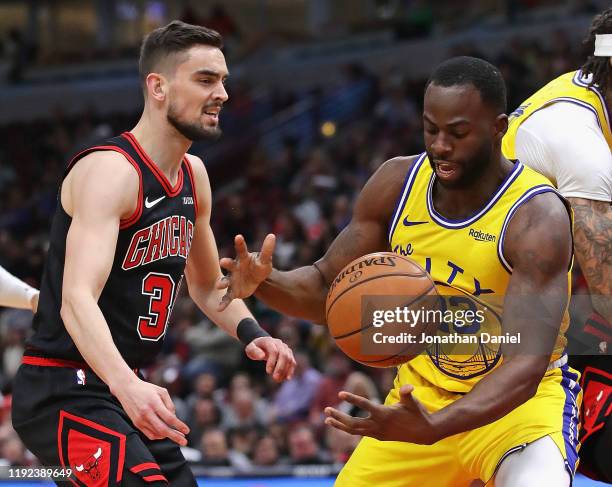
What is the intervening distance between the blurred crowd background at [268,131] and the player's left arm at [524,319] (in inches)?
35.0

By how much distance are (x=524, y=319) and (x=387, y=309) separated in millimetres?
472

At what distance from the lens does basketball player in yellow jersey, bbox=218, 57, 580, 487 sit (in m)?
3.57

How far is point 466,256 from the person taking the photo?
12.4ft

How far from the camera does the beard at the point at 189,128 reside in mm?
4016

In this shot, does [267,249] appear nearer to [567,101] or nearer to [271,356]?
[271,356]

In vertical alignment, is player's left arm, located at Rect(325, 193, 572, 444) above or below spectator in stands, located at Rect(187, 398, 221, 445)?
above

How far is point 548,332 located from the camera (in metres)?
3.60

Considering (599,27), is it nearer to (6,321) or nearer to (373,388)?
(373,388)

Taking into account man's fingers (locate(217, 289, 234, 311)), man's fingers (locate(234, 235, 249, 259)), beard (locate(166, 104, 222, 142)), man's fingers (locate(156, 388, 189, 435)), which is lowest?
man's fingers (locate(156, 388, 189, 435))

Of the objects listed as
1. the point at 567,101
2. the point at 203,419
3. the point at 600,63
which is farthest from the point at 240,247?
the point at 203,419

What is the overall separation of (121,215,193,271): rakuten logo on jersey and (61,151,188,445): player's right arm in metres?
0.13

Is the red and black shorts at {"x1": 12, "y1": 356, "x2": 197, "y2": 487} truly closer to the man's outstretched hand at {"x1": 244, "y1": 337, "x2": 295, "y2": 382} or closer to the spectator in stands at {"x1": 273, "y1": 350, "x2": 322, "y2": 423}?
the man's outstretched hand at {"x1": 244, "y1": 337, "x2": 295, "y2": 382}

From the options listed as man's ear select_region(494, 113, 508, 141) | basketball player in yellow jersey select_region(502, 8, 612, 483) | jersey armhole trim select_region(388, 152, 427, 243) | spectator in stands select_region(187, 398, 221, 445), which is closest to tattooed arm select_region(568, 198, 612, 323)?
basketball player in yellow jersey select_region(502, 8, 612, 483)

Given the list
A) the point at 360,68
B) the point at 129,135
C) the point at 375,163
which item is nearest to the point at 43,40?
the point at 360,68
